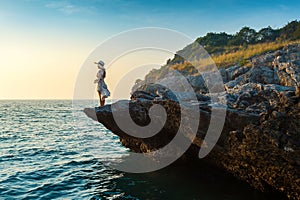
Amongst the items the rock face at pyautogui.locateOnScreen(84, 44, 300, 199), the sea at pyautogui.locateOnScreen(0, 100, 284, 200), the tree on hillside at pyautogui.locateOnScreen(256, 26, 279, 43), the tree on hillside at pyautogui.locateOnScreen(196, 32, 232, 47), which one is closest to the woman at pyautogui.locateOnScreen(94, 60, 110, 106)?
the rock face at pyautogui.locateOnScreen(84, 44, 300, 199)

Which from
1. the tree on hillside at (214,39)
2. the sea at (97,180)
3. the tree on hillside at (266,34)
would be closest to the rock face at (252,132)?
the sea at (97,180)

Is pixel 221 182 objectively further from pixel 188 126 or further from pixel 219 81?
pixel 219 81

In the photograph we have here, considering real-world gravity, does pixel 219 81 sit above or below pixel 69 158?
above

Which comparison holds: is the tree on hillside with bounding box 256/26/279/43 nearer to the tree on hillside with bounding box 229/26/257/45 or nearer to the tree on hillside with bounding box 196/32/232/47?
the tree on hillside with bounding box 229/26/257/45

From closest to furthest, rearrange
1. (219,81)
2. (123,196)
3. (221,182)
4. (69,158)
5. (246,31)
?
(123,196) < (221,182) < (69,158) < (219,81) < (246,31)

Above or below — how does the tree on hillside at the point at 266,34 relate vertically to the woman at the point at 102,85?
above

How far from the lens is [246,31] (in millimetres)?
54281

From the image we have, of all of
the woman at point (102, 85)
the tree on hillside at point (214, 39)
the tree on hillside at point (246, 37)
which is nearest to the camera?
the woman at point (102, 85)

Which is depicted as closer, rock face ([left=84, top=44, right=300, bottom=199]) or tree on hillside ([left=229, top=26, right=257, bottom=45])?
rock face ([left=84, top=44, right=300, bottom=199])

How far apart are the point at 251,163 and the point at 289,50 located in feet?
51.3

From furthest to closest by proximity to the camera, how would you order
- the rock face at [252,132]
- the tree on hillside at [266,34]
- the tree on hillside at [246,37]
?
the tree on hillside at [246,37] → the tree on hillside at [266,34] → the rock face at [252,132]

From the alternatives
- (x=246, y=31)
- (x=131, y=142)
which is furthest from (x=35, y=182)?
(x=246, y=31)

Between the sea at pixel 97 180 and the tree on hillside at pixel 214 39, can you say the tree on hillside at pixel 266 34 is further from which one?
the sea at pixel 97 180

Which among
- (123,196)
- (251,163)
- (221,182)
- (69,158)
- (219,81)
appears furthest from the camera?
(219,81)
